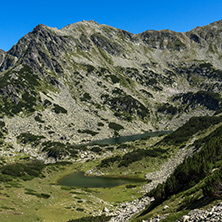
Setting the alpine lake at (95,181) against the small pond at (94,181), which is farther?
the small pond at (94,181)

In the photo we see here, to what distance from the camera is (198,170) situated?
30.5 metres

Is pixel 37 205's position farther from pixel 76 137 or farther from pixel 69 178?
pixel 76 137

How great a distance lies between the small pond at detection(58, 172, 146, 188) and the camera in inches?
2948

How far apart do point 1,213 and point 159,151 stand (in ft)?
252

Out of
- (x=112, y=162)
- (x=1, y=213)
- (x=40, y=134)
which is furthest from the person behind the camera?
(x=40, y=134)

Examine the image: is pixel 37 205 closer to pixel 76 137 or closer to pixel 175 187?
pixel 175 187

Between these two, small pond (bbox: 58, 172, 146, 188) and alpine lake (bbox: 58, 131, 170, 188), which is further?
small pond (bbox: 58, 172, 146, 188)

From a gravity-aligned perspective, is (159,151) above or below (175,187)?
above

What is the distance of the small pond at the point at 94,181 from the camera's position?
7488 cm

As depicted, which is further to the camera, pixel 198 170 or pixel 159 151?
pixel 159 151

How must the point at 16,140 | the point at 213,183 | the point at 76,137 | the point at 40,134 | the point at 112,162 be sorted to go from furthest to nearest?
the point at 76,137, the point at 40,134, the point at 16,140, the point at 112,162, the point at 213,183

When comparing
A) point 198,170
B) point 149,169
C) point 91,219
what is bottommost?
point 91,219

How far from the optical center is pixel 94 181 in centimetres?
7925

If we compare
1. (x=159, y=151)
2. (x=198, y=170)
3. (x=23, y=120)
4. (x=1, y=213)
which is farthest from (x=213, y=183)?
(x=23, y=120)
